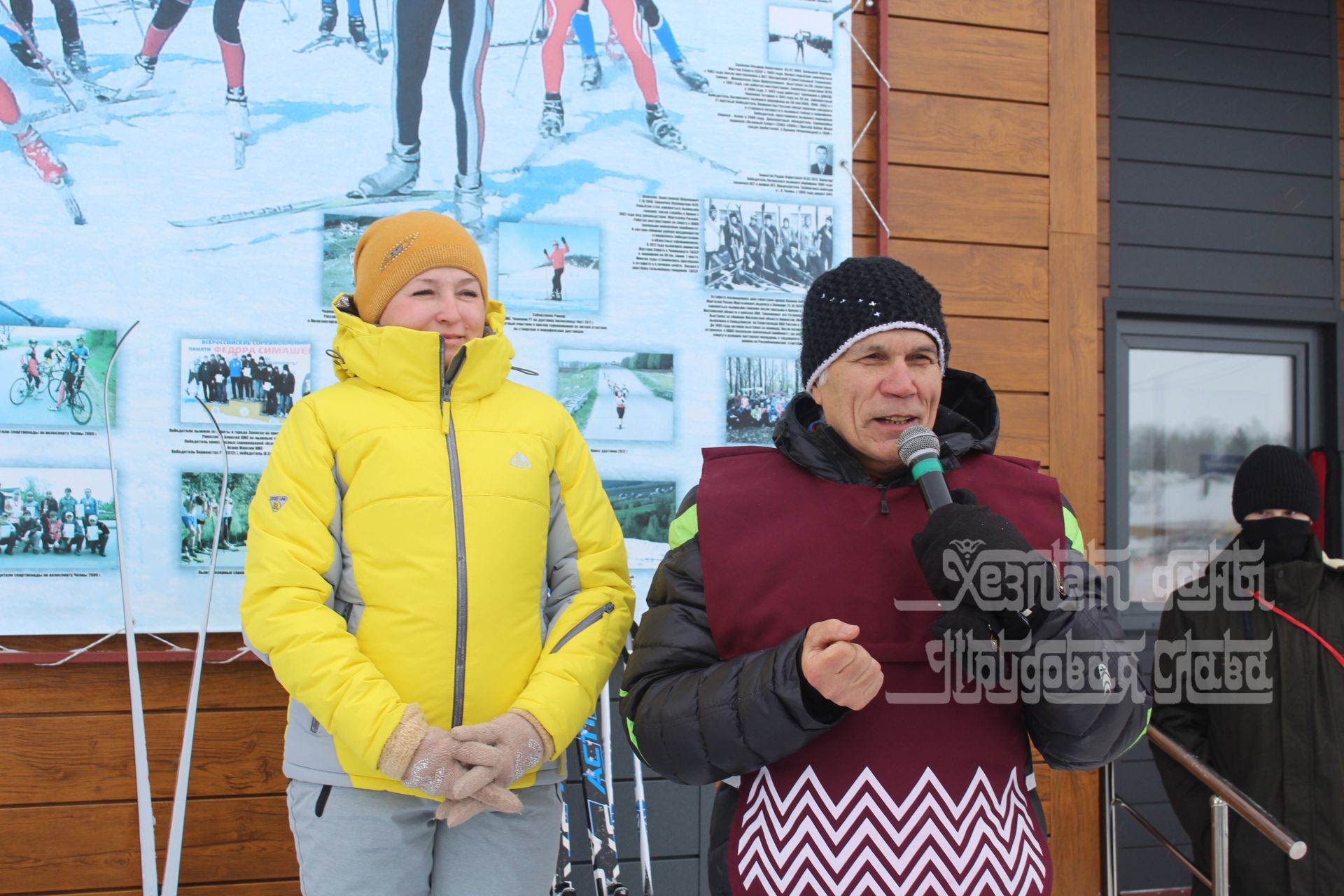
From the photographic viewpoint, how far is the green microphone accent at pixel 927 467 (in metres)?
1.12

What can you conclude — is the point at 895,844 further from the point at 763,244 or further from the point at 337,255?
the point at 337,255

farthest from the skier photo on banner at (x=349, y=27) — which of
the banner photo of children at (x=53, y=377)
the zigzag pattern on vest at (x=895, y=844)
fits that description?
the zigzag pattern on vest at (x=895, y=844)

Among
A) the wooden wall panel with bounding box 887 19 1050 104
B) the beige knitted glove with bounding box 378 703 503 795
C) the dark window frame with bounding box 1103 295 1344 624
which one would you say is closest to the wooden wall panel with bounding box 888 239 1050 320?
the wooden wall panel with bounding box 887 19 1050 104

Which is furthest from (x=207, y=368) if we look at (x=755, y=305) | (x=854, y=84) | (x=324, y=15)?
(x=854, y=84)

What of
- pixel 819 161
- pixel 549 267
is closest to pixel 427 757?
pixel 549 267

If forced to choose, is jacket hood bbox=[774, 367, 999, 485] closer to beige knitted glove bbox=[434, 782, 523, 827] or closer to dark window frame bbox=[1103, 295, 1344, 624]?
beige knitted glove bbox=[434, 782, 523, 827]

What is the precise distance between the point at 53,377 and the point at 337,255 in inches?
26.7

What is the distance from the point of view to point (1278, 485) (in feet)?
7.18

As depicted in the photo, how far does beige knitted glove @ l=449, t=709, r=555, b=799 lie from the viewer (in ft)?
4.27

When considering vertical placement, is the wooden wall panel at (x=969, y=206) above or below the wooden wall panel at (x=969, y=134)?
below

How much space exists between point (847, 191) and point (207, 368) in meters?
1.70

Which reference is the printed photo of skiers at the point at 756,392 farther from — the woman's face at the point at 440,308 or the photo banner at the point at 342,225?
the woman's face at the point at 440,308

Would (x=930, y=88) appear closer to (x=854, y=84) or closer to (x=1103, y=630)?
(x=854, y=84)

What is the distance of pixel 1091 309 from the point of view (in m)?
2.66
